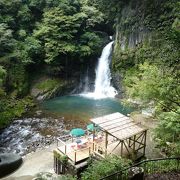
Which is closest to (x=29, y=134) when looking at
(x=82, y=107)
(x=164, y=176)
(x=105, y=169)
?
(x=82, y=107)

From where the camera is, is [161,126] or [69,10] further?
[69,10]

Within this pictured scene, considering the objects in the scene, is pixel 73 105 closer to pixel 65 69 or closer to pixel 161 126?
pixel 65 69

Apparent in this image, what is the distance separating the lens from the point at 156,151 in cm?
1739

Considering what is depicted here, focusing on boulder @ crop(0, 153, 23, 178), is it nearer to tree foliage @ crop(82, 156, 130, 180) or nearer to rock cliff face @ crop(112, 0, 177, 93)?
tree foliage @ crop(82, 156, 130, 180)

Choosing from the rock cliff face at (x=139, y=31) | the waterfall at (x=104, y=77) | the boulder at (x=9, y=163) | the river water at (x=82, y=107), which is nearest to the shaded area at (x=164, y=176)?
the boulder at (x=9, y=163)

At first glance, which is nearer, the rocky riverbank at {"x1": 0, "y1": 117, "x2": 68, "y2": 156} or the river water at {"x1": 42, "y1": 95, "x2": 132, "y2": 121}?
the rocky riverbank at {"x1": 0, "y1": 117, "x2": 68, "y2": 156}

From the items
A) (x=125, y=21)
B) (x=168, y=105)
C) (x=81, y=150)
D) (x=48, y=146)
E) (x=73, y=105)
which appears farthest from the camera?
(x=125, y=21)

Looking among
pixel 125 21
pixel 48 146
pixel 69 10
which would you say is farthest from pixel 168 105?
pixel 69 10

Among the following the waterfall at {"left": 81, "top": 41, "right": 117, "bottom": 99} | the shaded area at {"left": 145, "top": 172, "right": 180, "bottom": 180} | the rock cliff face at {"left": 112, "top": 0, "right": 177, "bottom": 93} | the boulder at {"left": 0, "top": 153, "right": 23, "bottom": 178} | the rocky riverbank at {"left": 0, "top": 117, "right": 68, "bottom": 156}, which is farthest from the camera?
the waterfall at {"left": 81, "top": 41, "right": 117, "bottom": 99}

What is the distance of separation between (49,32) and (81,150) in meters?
19.0

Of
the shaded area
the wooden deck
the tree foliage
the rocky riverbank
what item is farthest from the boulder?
the shaded area

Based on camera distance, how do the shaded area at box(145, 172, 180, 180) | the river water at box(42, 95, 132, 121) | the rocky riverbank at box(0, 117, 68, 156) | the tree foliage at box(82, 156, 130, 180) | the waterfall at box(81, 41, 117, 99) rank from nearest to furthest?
1. the tree foliage at box(82, 156, 130, 180)
2. the shaded area at box(145, 172, 180, 180)
3. the rocky riverbank at box(0, 117, 68, 156)
4. the river water at box(42, 95, 132, 121)
5. the waterfall at box(81, 41, 117, 99)

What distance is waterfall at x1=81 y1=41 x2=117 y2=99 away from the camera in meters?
33.6

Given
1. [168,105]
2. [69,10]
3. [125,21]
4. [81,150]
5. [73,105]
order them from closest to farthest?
[168,105] → [81,150] → [73,105] → [125,21] → [69,10]
